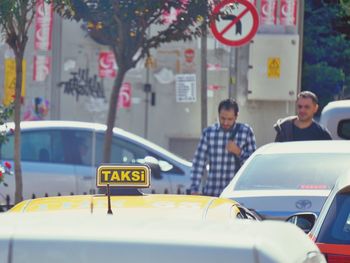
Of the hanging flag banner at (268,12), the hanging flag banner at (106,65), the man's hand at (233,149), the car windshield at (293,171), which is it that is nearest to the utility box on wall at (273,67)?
the hanging flag banner at (268,12)

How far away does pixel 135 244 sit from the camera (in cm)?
315

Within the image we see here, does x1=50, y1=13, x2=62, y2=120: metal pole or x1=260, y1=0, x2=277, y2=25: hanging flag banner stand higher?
x1=260, y1=0, x2=277, y2=25: hanging flag banner

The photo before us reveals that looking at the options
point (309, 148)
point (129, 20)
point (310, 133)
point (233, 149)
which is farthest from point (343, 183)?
point (129, 20)

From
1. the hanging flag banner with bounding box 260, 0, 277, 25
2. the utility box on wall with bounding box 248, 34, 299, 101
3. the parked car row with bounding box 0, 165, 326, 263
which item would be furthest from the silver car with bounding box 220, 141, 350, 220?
the hanging flag banner with bounding box 260, 0, 277, 25

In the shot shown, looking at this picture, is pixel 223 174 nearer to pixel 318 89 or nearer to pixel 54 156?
pixel 54 156

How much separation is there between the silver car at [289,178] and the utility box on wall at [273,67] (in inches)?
336

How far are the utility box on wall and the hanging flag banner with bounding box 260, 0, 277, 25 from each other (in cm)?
27

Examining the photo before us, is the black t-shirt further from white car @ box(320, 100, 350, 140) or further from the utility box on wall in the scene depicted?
the utility box on wall

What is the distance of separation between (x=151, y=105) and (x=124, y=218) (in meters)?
14.8

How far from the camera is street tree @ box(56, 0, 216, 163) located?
11.3 meters

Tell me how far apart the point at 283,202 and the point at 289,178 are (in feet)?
2.25

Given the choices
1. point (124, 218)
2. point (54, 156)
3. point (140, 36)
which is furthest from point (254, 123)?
point (124, 218)

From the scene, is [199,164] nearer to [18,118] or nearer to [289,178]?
[18,118]

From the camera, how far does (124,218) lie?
348 centimetres
